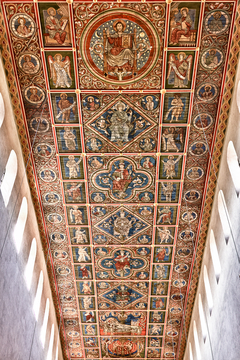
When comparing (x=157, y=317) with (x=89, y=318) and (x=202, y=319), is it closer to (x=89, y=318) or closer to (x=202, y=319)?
(x=89, y=318)

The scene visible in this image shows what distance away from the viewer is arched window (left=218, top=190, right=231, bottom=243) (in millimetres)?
12669

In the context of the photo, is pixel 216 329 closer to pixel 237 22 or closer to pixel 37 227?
pixel 37 227

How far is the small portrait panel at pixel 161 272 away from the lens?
59.9ft

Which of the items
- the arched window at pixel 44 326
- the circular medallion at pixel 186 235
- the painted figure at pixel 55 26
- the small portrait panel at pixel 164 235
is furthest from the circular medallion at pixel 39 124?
the arched window at pixel 44 326

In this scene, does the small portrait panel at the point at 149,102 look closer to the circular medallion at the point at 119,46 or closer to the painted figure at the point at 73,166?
the circular medallion at the point at 119,46

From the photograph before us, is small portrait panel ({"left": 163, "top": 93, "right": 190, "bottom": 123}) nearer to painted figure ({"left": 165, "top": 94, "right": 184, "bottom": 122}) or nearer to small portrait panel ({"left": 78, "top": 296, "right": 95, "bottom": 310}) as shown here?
painted figure ({"left": 165, "top": 94, "right": 184, "bottom": 122})

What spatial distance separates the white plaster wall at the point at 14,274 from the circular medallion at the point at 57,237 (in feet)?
4.71

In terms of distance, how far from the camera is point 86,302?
2011 cm

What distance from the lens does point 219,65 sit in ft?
38.8

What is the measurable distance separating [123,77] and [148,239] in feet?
26.4

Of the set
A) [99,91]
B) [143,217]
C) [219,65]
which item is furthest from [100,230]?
[219,65]

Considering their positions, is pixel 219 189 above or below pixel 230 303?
above

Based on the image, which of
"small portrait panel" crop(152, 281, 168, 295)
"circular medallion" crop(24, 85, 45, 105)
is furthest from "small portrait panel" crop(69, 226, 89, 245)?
"circular medallion" crop(24, 85, 45, 105)

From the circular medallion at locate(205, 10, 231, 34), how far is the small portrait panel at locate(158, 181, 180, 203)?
20.3 feet
